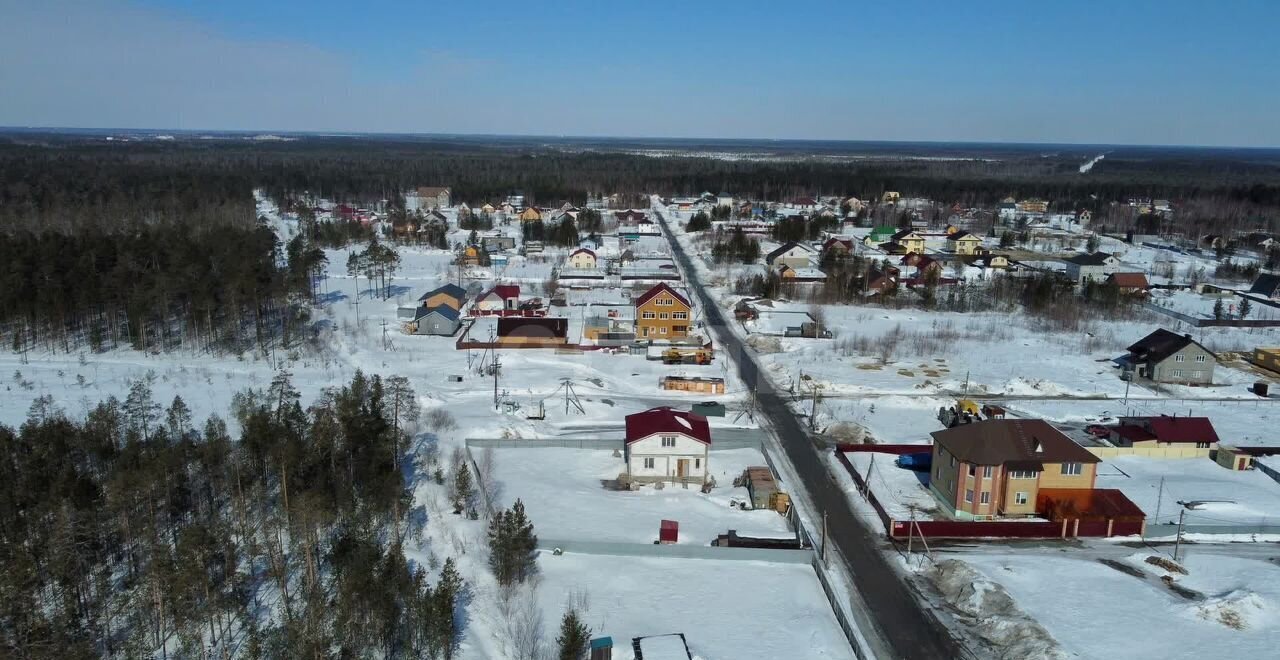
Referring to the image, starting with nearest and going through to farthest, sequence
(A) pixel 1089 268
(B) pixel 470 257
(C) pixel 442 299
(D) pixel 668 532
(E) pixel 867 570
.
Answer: (E) pixel 867 570, (D) pixel 668 532, (C) pixel 442 299, (A) pixel 1089 268, (B) pixel 470 257

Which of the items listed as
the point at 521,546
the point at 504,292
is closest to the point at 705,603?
the point at 521,546

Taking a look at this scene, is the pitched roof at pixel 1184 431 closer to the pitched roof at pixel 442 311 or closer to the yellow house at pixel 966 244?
the pitched roof at pixel 442 311

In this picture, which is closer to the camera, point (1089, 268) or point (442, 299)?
point (442, 299)

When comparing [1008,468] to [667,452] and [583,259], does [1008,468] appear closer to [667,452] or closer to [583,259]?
[667,452]

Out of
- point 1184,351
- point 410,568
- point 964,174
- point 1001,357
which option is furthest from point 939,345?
point 964,174

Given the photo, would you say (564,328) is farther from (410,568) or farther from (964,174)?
(964,174)

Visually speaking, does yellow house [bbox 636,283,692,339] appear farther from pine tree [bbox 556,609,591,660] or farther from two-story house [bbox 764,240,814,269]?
pine tree [bbox 556,609,591,660]

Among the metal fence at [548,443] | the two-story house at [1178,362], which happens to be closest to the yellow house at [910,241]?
the two-story house at [1178,362]
